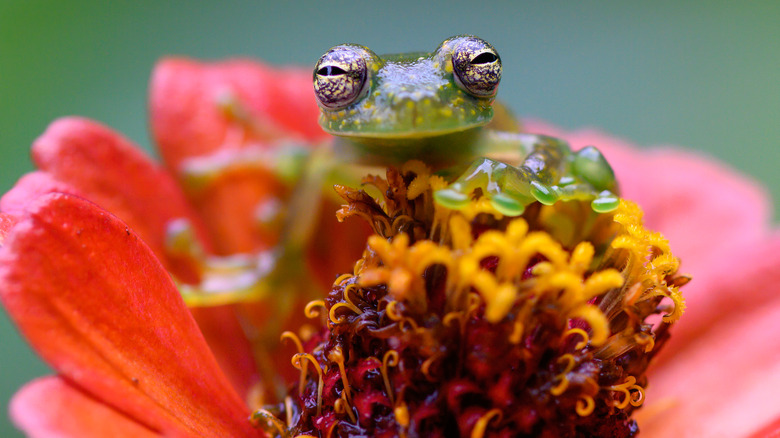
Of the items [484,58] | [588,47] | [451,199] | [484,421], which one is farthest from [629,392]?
[588,47]

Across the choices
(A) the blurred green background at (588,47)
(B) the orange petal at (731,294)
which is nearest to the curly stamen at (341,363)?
(B) the orange petal at (731,294)

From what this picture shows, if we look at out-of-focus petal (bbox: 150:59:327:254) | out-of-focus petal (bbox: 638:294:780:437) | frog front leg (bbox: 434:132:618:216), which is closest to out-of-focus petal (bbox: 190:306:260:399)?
out-of-focus petal (bbox: 150:59:327:254)

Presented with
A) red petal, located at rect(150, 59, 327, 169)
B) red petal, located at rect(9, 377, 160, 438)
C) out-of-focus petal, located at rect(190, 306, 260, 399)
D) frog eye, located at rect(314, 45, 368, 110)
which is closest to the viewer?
red petal, located at rect(9, 377, 160, 438)

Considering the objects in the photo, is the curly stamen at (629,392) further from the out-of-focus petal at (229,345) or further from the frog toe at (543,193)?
the out-of-focus petal at (229,345)

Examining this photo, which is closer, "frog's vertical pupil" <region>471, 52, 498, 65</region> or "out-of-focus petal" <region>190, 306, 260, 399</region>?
"frog's vertical pupil" <region>471, 52, 498, 65</region>

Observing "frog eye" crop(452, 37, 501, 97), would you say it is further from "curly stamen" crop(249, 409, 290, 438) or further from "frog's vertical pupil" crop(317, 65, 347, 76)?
"curly stamen" crop(249, 409, 290, 438)

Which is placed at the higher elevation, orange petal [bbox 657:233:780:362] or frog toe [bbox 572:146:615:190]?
frog toe [bbox 572:146:615:190]
